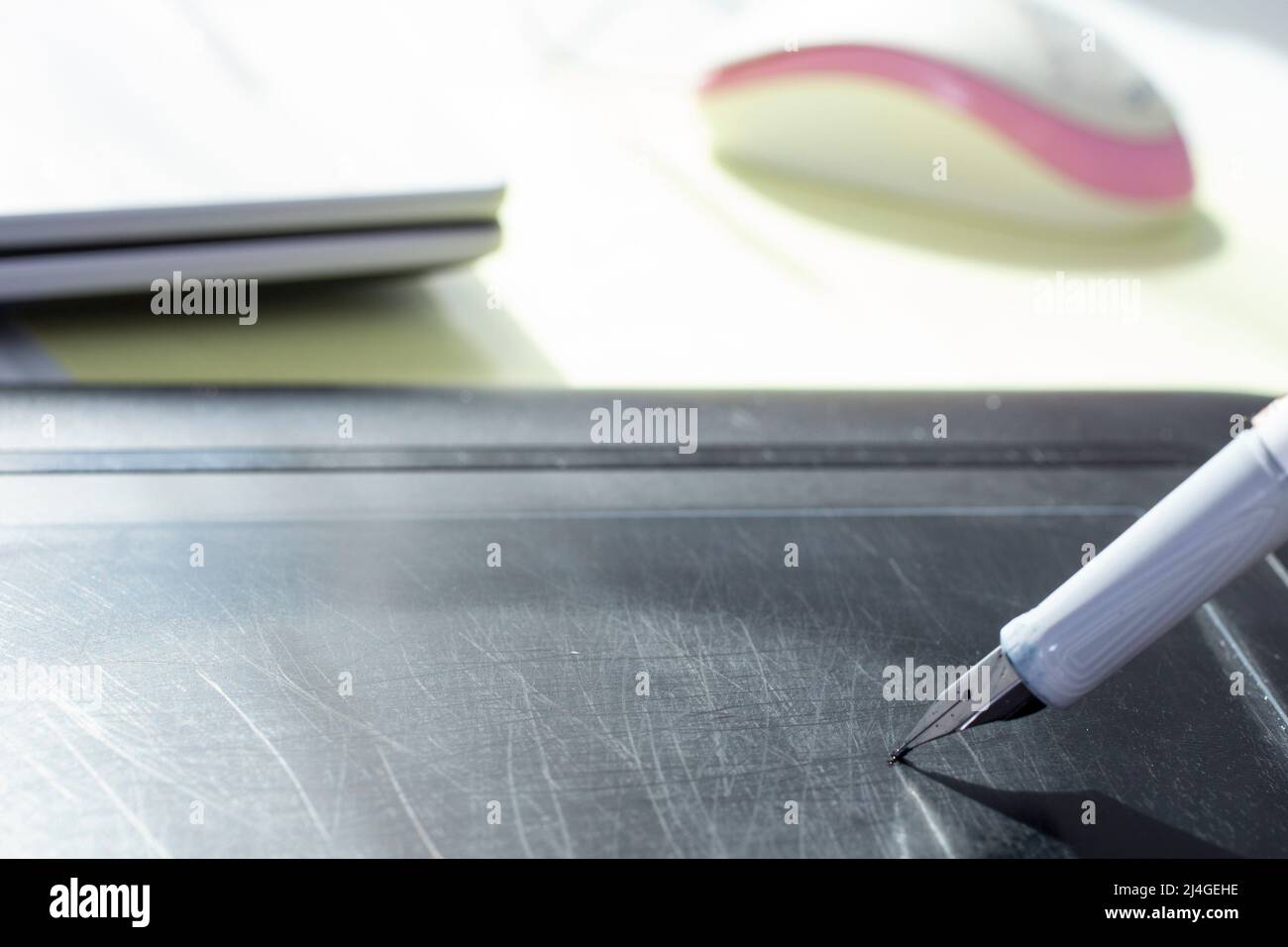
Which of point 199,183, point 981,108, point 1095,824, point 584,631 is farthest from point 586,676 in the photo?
point 981,108

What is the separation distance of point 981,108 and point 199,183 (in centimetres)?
35

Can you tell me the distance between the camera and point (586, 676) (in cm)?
32

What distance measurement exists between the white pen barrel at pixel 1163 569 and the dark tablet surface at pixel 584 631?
1.7 inches

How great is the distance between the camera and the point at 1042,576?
1.24 feet

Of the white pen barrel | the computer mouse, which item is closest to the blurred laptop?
the computer mouse

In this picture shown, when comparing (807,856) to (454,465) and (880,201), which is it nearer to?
(454,465)

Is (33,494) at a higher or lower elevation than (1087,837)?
higher

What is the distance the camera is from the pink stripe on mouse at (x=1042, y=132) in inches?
23.8

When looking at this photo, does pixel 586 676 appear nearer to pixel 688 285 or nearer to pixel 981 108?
pixel 688 285

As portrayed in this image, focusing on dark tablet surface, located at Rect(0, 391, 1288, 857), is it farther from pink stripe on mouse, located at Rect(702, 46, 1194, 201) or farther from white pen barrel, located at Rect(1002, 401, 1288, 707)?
pink stripe on mouse, located at Rect(702, 46, 1194, 201)

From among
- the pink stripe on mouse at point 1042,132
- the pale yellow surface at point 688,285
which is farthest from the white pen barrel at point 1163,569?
the pink stripe on mouse at point 1042,132
